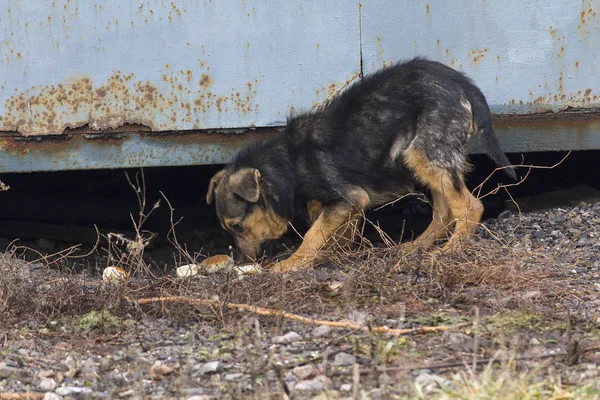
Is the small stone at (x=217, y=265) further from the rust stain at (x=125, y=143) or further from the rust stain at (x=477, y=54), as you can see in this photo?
the rust stain at (x=477, y=54)

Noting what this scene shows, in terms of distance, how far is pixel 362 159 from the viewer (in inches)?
279

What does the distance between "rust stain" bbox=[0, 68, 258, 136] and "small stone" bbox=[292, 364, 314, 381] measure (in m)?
3.97

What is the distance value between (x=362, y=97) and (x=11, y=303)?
127 inches

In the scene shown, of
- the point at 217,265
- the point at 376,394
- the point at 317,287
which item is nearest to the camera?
the point at 376,394

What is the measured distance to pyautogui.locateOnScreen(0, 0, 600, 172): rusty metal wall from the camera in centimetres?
737

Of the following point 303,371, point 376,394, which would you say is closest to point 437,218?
point 303,371

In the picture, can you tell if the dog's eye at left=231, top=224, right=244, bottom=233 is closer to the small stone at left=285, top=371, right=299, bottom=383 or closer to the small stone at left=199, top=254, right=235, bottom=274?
the small stone at left=199, top=254, right=235, bottom=274

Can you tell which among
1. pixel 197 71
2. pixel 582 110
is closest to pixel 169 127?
Answer: pixel 197 71

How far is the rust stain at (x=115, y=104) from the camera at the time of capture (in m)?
7.39

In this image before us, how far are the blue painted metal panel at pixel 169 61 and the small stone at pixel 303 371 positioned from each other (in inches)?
156

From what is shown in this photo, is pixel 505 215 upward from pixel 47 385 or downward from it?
downward

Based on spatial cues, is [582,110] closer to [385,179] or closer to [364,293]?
[385,179]

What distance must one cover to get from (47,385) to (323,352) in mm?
1292

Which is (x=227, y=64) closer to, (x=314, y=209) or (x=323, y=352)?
(x=314, y=209)
